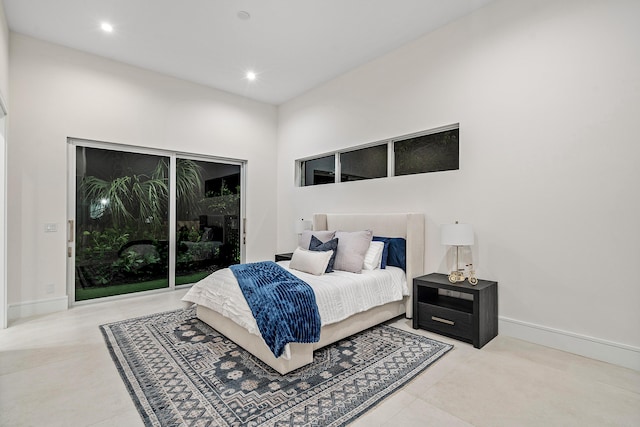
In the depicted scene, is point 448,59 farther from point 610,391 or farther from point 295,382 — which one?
point 295,382

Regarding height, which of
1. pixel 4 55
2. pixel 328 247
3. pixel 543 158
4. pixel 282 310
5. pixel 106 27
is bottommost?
pixel 282 310

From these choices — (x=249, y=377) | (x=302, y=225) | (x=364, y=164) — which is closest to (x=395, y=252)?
(x=364, y=164)

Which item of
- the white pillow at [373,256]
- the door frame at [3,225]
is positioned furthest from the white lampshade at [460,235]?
the door frame at [3,225]

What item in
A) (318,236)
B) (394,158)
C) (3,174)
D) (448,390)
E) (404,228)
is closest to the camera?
(448,390)

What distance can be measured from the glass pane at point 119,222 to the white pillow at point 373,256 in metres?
3.13

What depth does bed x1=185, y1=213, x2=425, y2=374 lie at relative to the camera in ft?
7.71

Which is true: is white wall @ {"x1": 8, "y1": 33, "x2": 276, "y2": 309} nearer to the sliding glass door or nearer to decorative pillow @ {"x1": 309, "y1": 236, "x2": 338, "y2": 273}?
the sliding glass door

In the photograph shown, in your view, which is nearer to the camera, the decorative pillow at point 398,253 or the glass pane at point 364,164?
the decorative pillow at point 398,253

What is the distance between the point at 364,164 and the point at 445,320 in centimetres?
235

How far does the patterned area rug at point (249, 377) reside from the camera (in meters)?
1.86

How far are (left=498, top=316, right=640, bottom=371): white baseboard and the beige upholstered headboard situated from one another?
0.93 m

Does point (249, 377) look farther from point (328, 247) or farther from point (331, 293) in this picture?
point (328, 247)

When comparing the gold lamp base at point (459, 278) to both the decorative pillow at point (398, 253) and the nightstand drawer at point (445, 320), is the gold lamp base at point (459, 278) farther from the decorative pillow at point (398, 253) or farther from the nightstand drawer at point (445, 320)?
the decorative pillow at point (398, 253)

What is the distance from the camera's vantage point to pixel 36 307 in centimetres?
373
